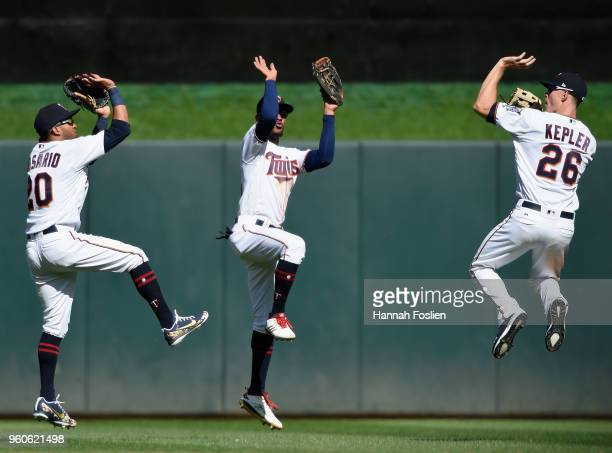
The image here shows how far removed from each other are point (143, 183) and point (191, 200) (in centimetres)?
48

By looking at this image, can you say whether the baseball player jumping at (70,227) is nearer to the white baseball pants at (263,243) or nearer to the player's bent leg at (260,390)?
the white baseball pants at (263,243)

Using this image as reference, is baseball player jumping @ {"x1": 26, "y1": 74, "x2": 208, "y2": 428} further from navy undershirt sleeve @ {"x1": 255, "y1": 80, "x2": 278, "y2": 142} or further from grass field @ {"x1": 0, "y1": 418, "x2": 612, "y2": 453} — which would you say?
navy undershirt sleeve @ {"x1": 255, "y1": 80, "x2": 278, "y2": 142}

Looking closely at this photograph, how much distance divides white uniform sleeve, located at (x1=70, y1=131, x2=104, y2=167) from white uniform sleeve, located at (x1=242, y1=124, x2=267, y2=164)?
1070 millimetres

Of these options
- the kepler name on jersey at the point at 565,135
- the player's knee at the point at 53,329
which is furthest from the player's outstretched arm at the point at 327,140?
the player's knee at the point at 53,329

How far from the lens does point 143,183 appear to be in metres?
11.8

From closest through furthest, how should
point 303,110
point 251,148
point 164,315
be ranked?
point 164,315, point 251,148, point 303,110

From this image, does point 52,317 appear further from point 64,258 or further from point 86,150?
point 86,150

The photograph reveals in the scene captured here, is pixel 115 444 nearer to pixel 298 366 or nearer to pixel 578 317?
pixel 298 366

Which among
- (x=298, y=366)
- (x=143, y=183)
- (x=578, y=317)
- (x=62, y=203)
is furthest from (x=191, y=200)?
(x=578, y=317)

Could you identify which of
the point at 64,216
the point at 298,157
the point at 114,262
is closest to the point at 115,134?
the point at 64,216

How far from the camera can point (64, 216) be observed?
28.9 feet

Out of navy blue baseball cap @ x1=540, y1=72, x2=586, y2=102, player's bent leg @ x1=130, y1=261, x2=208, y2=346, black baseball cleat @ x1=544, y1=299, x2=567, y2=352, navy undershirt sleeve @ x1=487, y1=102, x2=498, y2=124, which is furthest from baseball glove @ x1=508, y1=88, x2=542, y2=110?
player's bent leg @ x1=130, y1=261, x2=208, y2=346

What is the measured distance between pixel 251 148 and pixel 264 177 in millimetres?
233

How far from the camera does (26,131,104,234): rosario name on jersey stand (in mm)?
8773
